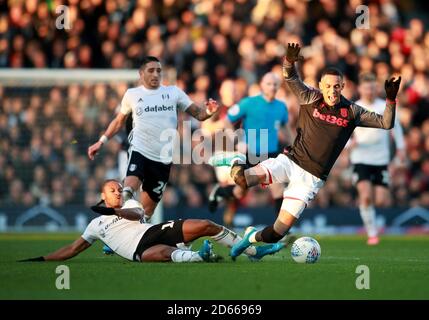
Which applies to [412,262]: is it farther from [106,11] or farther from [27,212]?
[106,11]

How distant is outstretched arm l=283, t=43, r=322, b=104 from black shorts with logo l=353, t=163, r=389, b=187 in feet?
18.6

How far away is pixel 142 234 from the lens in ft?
37.6

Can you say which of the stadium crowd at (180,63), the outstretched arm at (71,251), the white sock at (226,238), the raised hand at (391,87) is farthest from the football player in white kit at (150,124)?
the stadium crowd at (180,63)

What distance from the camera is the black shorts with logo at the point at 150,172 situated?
13.6 meters

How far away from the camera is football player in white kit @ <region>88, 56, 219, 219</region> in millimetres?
13586

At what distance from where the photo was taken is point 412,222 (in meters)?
21.3

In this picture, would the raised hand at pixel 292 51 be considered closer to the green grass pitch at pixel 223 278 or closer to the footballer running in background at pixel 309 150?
the footballer running in background at pixel 309 150

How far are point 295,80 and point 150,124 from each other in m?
2.73

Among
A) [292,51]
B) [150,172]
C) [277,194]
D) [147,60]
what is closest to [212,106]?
[147,60]

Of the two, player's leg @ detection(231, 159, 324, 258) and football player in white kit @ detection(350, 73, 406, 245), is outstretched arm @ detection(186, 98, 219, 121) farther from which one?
football player in white kit @ detection(350, 73, 406, 245)

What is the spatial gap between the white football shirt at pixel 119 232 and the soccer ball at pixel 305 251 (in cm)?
177

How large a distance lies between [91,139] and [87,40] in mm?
2620

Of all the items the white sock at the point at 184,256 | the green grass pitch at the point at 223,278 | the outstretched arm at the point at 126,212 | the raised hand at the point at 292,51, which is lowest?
the green grass pitch at the point at 223,278

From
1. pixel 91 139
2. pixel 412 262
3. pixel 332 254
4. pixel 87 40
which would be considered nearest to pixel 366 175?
pixel 332 254
